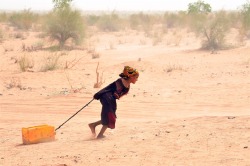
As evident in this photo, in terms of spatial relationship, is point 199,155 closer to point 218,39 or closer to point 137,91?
point 137,91

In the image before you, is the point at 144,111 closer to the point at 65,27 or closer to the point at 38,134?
the point at 38,134

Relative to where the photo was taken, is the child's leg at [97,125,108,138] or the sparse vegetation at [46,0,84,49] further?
the sparse vegetation at [46,0,84,49]

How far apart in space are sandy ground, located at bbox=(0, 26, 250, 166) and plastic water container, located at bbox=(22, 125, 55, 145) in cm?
17

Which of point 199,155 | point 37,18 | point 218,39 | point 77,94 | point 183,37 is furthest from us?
point 37,18

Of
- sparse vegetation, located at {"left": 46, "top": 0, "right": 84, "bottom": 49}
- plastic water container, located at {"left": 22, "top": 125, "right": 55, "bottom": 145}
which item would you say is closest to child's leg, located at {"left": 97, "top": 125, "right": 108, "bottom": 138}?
plastic water container, located at {"left": 22, "top": 125, "right": 55, "bottom": 145}

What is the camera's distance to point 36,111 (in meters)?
12.0

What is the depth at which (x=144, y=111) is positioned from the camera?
1155 cm

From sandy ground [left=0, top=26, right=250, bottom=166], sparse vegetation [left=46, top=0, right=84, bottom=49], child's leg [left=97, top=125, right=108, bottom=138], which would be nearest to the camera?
sandy ground [left=0, top=26, right=250, bottom=166]

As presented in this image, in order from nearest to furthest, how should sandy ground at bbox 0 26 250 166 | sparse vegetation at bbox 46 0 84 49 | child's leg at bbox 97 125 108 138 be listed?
sandy ground at bbox 0 26 250 166 < child's leg at bbox 97 125 108 138 < sparse vegetation at bbox 46 0 84 49

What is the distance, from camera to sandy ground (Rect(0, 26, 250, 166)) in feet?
23.9

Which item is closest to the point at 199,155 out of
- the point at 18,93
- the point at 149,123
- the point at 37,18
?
the point at 149,123

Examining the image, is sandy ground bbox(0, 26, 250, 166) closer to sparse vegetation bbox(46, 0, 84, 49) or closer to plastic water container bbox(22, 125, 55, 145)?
plastic water container bbox(22, 125, 55, 145)

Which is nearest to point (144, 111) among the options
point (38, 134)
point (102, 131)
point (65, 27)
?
point (102, 131)

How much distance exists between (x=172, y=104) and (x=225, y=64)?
23.4ft
